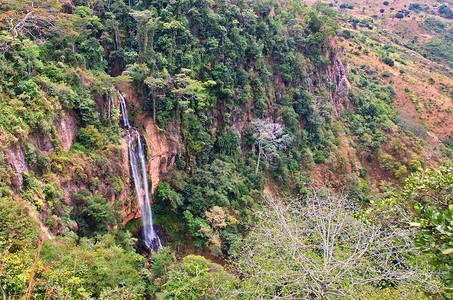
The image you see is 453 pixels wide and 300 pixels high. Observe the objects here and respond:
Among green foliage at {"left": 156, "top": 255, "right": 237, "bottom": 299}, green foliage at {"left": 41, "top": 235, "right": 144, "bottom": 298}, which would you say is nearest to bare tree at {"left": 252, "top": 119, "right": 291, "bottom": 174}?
green foliage at {"left": 156, "top": 255, "right": 237, "bottom": 299}

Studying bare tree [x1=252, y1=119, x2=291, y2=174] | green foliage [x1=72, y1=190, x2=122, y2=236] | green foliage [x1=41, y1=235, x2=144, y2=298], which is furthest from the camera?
bare tree [x1=252, y1=119, x2=291, y2=174]

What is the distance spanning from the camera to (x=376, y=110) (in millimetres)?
32625

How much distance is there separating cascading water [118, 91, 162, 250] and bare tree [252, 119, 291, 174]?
1006 cm

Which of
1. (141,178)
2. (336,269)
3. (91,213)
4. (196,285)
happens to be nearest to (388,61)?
(141,178)

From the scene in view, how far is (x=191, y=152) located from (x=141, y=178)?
436 centimetres

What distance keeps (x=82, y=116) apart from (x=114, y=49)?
7.20 metres

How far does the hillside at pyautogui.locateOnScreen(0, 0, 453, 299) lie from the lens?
7781 mm

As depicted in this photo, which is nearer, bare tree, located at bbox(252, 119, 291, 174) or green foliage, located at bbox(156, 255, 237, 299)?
green foliage, located at bbox(156, 255, 237, 299)

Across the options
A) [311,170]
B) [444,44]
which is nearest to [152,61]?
[311,170]

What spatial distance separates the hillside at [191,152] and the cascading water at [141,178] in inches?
4.8

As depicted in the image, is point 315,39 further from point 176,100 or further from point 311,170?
point 176,100

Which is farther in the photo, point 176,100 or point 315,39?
point 315,39

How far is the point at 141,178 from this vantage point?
53.2 ft

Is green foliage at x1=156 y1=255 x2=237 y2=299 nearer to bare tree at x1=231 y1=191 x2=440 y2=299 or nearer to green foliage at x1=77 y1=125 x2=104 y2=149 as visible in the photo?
bare tree at x1=231 y1=191 x2=440 y2=299
